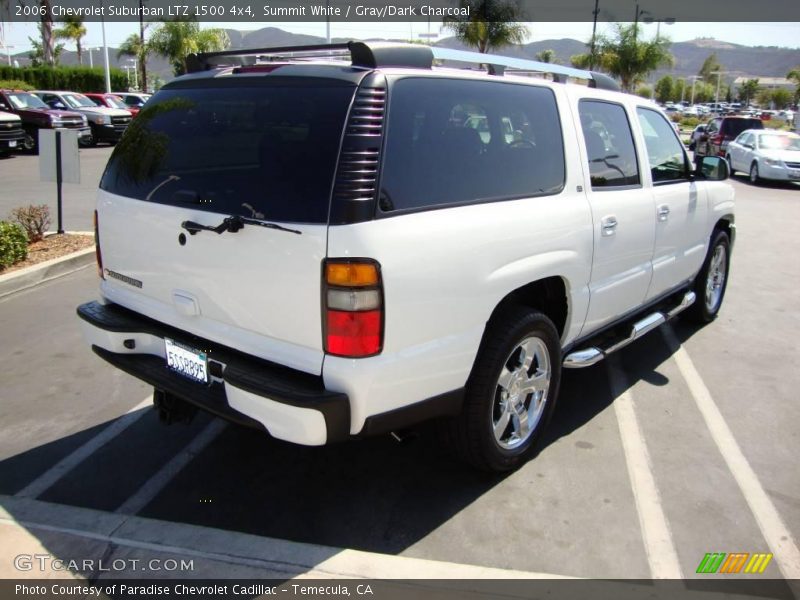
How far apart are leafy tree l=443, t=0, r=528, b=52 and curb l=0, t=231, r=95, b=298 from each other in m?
34.1

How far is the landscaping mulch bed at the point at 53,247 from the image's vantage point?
722 centimetres

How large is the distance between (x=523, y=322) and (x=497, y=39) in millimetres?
38191

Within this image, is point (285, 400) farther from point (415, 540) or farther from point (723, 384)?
point (723, 384)

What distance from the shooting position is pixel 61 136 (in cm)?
814

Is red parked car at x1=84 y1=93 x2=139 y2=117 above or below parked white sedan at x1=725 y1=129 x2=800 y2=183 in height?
above

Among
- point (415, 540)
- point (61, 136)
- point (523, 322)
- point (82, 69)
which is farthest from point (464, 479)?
point (82, 69)

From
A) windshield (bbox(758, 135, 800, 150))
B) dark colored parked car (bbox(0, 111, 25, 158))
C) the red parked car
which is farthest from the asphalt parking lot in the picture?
the red parked car

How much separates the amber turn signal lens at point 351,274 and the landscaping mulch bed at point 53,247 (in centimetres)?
554

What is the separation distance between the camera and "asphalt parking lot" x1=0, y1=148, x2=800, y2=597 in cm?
309

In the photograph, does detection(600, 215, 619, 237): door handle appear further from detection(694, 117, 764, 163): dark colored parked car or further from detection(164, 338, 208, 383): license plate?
detection(694, 117, 764, 163): dark colored parked car

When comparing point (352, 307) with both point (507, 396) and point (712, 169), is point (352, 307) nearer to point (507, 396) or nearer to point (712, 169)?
point (507, 396)

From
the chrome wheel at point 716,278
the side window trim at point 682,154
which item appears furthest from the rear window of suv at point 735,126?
the side window trim at point 682,154

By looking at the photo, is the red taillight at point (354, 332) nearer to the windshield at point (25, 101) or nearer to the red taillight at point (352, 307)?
the red taillight at point (352, 307)

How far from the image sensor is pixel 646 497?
11.3ft
